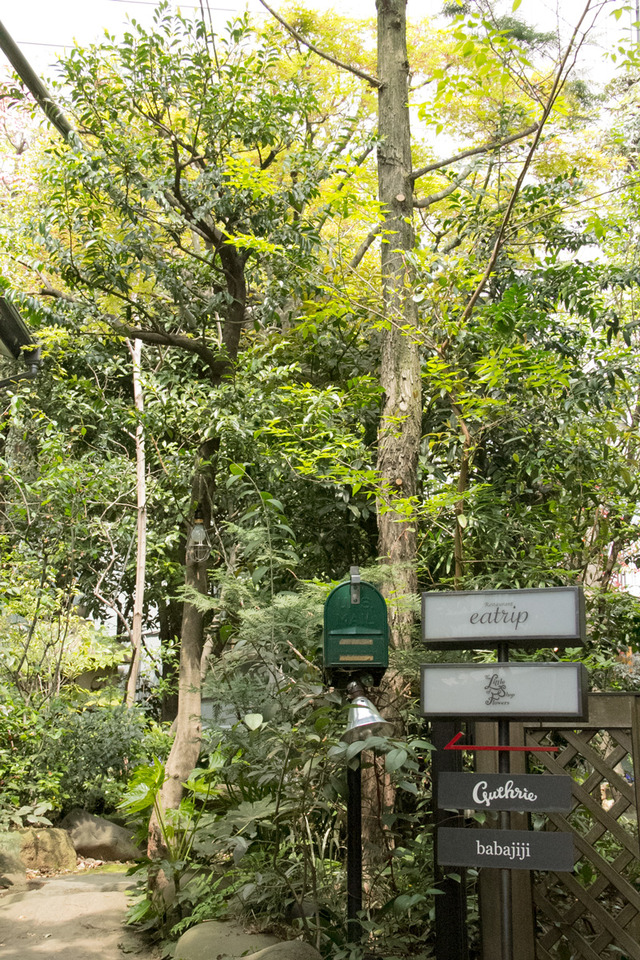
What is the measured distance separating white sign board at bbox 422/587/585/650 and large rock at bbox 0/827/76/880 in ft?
14.4

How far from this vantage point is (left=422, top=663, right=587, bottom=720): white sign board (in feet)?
9.09

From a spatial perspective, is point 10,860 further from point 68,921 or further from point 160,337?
point 160,337

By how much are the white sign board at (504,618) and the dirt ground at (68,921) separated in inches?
113

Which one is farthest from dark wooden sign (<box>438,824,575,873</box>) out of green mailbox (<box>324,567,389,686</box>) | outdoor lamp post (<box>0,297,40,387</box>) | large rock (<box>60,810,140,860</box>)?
outdoor lamp post (<box>0,297,40,387</box>)

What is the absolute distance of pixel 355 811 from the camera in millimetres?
3441

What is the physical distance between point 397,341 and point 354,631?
280cm

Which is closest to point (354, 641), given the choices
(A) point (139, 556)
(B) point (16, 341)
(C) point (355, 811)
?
(C) point (355, 811)

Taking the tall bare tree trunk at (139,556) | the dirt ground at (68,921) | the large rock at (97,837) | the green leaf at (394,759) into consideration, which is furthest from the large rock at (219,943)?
the tall bare tree trunk at (139,556)

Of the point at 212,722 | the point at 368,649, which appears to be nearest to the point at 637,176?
the point at 368,649

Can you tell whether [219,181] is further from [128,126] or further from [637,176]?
[637,176]

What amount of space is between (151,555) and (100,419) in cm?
173

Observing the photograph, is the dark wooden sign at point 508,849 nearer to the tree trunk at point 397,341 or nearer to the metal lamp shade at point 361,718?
the metal lamp shade at point 361,718

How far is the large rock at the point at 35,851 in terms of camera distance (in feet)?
19.5

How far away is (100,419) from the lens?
30.3ft
